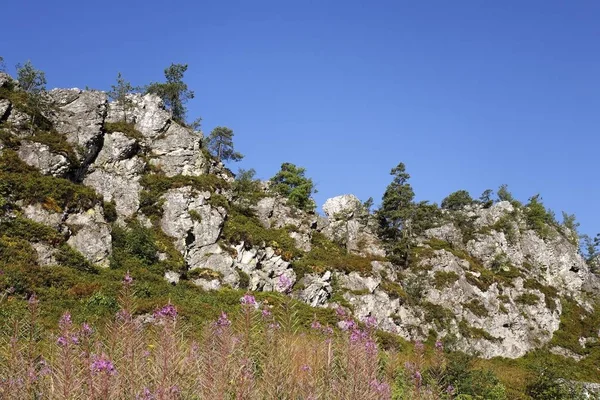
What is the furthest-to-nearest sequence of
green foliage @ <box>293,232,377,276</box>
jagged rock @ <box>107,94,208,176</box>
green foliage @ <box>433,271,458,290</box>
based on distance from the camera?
1. green foliage @ <box>433,271,458,290</box>
2. jagged rock @ <box>107,94,208,176</box>
3. green foliage @ <box>293,232,377,276</box>

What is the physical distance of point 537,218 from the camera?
55656mm

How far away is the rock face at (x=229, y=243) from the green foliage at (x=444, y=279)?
0.10 m

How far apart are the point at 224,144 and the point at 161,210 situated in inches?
926

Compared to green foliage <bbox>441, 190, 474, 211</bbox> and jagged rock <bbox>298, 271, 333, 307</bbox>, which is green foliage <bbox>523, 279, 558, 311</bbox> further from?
green foliage <bbox>441, 190, 474, 211</bbox>

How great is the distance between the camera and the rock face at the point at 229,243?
24391 mm

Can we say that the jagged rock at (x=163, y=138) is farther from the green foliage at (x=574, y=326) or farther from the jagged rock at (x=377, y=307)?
the green foliage at (x=574, y=326)

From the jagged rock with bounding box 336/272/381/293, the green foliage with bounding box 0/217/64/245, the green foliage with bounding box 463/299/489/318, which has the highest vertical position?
the green foliage with bounding box 463/299/489/318

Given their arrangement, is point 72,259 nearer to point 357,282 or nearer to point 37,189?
point 37,189

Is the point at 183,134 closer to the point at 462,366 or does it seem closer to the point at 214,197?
the point at 214,197

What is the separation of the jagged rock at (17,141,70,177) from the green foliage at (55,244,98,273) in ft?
18.5

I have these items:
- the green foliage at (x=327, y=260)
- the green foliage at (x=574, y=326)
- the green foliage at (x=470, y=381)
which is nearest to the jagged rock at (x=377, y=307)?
the green foliage at (x=327, y=260)

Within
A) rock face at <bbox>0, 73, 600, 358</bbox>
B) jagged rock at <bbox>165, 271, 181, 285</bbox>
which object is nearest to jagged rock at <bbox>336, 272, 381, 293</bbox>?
rock face at <bbox>0, 73, 600, 358</bbox>

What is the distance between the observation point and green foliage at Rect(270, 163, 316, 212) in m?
43.8

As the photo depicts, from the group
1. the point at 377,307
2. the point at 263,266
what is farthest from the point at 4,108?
the point at 377,307
